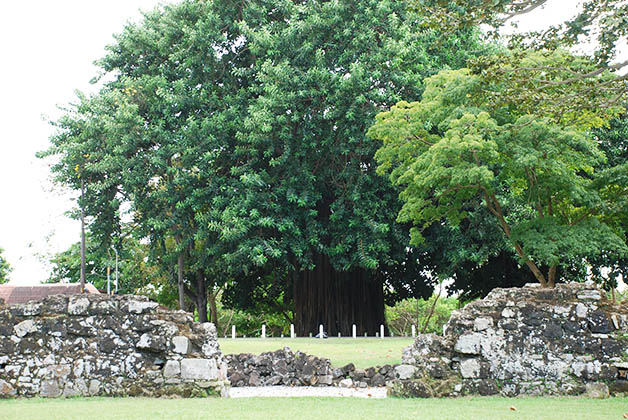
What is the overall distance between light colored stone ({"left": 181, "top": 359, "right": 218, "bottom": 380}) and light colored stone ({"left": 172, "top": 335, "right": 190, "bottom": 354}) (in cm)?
15

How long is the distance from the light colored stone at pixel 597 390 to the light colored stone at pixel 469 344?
160 centimetres

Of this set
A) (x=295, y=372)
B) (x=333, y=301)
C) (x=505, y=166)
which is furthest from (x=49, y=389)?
(x=333, y=301)

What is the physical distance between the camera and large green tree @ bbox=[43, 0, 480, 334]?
21.4 m

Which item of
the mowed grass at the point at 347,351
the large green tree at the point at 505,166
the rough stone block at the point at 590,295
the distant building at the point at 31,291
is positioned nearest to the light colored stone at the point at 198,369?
the mowed grass at the point at 347,351

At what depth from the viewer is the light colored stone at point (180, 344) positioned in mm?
9547

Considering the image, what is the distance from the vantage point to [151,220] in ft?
75.9

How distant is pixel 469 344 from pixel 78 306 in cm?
577

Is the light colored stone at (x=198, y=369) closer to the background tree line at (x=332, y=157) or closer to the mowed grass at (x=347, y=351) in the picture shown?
the mowed grass at (x=347, y=351)

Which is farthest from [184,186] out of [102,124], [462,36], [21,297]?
[21,297]

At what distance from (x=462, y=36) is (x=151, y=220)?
12.5 m

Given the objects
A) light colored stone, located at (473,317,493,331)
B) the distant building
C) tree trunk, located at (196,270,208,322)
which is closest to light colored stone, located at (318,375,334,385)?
light colored stone, located at (473,317,493,331)

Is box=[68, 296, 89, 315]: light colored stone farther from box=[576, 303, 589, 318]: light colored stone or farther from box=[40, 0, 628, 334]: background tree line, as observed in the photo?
box=[40, 0, 628, 334]: background tree line

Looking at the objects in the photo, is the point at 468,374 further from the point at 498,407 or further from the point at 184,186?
the point at 184,186

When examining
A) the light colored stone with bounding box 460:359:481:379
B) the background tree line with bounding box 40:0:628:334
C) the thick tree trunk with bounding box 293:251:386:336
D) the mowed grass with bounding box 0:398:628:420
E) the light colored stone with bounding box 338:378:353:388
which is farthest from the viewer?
the thick tree trunk with bounding box 293:251:386:336
